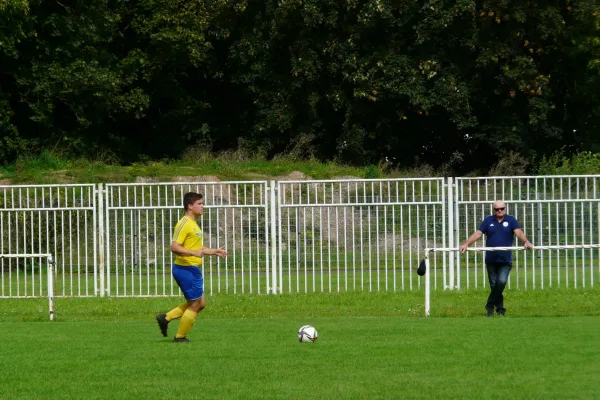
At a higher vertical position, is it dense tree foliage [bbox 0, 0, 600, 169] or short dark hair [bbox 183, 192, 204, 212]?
dense tree foliage [bbox 0, 0, 600, 169]

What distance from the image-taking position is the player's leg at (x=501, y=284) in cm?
1903

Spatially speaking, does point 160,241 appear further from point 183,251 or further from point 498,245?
point 183,251

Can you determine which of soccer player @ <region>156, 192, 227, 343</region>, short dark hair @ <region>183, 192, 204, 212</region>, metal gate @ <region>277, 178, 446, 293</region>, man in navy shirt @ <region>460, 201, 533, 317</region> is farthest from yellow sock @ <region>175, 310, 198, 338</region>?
metal gate @ <region>277, 178, 446, 293</region>

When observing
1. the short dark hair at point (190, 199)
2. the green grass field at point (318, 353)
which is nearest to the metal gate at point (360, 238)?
the green grass field at point (318, 353)

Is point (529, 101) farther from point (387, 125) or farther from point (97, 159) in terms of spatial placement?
point (97, 159)

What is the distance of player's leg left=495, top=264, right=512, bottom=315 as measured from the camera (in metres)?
19.0

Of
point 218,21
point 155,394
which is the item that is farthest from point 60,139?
point 155,394

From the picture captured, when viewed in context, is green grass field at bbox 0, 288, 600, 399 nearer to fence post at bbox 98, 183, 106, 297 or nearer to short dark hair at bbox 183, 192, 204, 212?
short dark hair at bbox 183, 192, 204, 212

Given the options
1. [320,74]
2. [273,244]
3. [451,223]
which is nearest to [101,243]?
[273,244]

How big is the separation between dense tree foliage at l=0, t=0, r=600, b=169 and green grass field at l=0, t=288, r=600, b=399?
2522 cm

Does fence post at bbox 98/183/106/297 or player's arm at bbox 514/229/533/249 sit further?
fence post at bbox 98/183/106/297

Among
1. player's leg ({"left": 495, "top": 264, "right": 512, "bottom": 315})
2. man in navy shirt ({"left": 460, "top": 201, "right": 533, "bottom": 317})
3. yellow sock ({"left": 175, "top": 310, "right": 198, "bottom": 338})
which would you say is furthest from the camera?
man in navy shirt ({"left": 460, "top": 201, "right": 533, "bottom": 317})

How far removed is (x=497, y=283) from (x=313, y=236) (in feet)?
18.9

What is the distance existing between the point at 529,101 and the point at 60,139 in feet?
60.6
